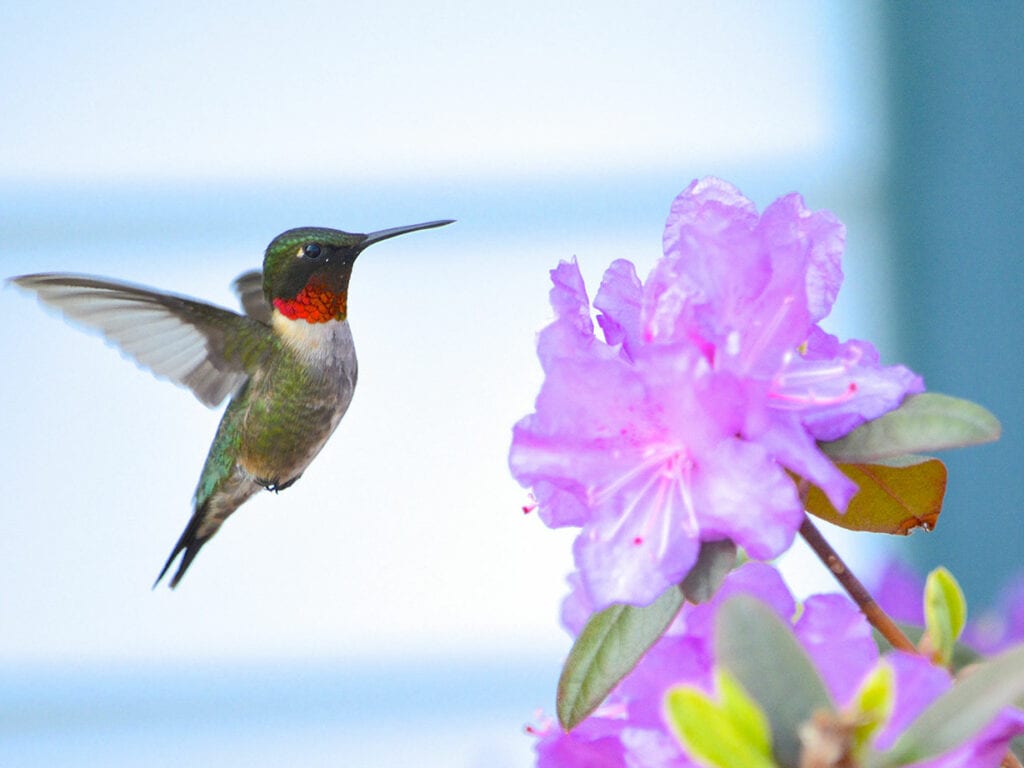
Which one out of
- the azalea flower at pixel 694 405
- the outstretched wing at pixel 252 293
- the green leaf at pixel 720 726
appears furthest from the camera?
the outstretched wing at pixel 252 293

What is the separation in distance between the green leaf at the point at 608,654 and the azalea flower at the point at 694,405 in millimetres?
34

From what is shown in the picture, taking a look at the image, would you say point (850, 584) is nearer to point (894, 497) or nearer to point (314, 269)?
point (894, 497)

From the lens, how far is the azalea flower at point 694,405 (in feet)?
1.93

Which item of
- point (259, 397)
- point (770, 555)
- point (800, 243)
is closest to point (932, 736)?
point (770, 555)

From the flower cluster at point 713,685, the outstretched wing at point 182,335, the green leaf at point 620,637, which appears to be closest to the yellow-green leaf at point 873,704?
the flower cluster at point 713,685

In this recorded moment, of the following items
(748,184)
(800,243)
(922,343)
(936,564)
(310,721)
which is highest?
(800,243)

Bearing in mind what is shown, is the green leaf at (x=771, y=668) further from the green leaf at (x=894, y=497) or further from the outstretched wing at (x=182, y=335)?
the outstretched wing at (x=182, y=335)

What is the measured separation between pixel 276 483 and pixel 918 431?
1.73 feet

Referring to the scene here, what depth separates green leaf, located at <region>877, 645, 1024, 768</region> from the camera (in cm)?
49

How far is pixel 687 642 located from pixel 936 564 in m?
2.67

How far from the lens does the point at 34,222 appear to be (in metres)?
3.11

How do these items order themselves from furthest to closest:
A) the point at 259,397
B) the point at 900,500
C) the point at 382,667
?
the point at 382,667
the point at 259,397
the point at 900,500

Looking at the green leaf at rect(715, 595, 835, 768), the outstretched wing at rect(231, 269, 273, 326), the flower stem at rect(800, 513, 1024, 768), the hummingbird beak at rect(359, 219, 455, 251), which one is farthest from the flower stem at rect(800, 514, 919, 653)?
the outstretched wing at rect(231, 269, 273, 326)

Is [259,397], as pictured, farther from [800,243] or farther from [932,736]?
[932,736]
